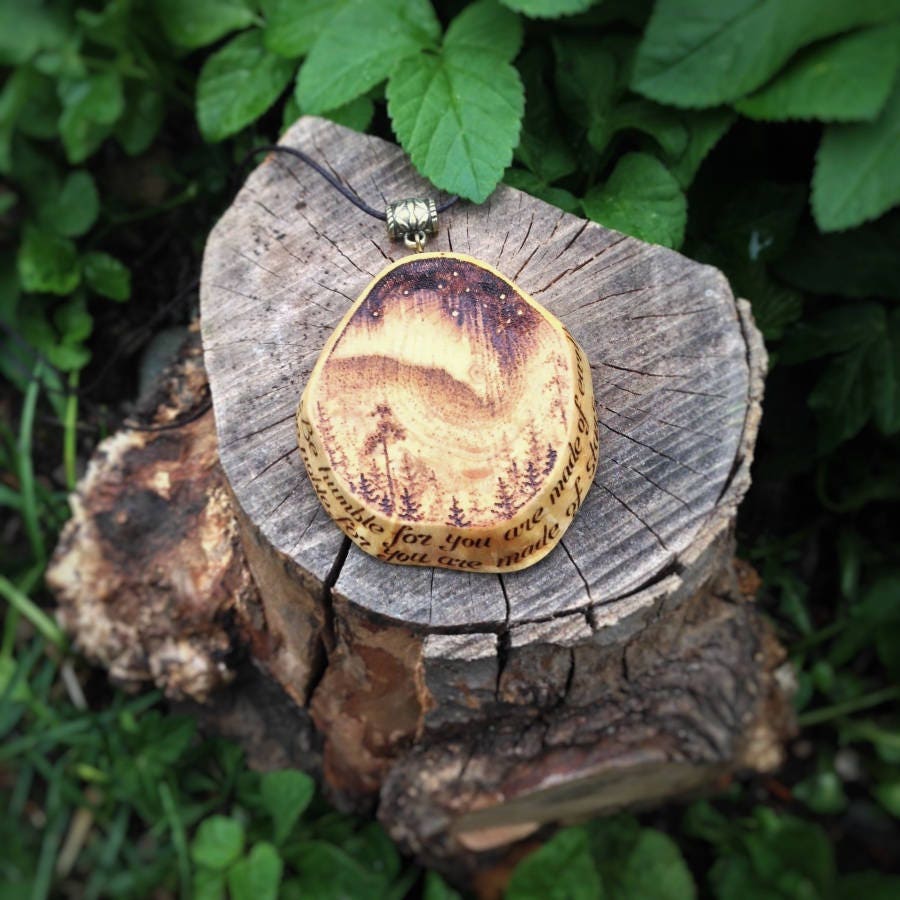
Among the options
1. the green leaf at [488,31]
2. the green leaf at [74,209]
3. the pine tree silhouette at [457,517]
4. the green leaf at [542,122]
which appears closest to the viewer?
the pine tree silhouette at [457,517]

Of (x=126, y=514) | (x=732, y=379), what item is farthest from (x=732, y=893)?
(x=126, y=514)

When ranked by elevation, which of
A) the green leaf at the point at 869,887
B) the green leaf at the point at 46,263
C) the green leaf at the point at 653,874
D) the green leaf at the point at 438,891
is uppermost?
the green leaf at the point at 46,263

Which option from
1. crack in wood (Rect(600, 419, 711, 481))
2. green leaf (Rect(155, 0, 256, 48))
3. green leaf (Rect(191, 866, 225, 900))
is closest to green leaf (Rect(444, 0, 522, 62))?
green leaf (Rect(155, 0, 256, 48))

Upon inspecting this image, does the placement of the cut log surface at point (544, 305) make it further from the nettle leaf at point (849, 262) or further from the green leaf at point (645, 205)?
the nettle leaf at point (849, 262)

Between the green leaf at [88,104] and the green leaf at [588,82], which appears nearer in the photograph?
the green leaf at [588,82]

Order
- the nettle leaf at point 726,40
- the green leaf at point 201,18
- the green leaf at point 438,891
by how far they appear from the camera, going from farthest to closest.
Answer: the green leaf at point 201,18, the green leaf at point 438,891, the nettle leaf at point 726,40

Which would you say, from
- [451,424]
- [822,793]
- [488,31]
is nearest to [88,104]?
[488,31]

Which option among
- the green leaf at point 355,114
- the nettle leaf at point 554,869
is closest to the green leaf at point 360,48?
the green leaf at point 355,114

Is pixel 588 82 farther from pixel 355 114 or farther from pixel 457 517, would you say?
pixel 457 517
